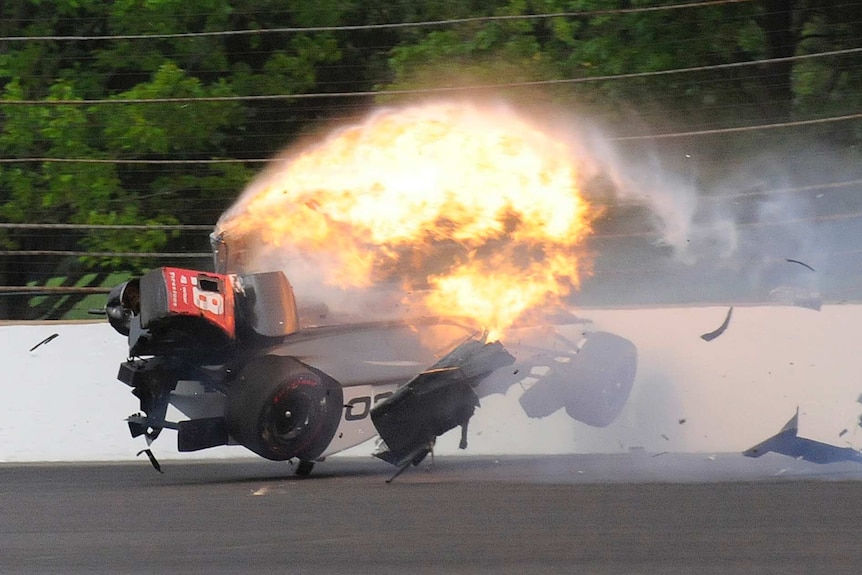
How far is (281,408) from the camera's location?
319 inches

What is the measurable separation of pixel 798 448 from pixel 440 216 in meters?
2.92

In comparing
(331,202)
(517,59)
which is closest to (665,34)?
(517,59)

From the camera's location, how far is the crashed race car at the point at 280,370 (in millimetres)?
8016

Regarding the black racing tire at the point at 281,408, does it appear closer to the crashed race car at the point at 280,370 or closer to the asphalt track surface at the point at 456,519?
the crashed race car at the point at 280,370

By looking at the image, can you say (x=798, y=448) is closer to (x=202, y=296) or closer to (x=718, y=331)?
(x=718, y=331)

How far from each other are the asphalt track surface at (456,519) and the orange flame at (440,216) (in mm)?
1305

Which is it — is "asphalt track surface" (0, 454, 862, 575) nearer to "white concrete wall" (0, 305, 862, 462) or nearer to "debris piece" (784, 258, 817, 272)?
"white concrete wall" (0, 305, 862, 462)

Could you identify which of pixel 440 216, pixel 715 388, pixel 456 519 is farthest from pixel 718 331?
pixel 456 519

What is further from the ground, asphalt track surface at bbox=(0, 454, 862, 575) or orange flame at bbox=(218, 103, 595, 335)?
orange flame at bbox=(218, 103, 595, 335)

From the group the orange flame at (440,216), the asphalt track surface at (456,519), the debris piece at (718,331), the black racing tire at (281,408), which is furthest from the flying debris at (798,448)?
the black racing tire at (281,408)

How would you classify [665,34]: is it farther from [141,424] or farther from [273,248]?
[141,424]

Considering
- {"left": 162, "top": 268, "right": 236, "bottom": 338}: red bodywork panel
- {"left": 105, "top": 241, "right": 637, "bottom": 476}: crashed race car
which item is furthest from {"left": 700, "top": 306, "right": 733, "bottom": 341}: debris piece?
{"left": 162, "top": 268, "right": 236, "bottom": 338}: red bodywork panel

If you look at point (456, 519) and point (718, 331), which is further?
point (718, 331)

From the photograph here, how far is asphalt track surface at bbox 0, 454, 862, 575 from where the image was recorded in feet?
17.3
